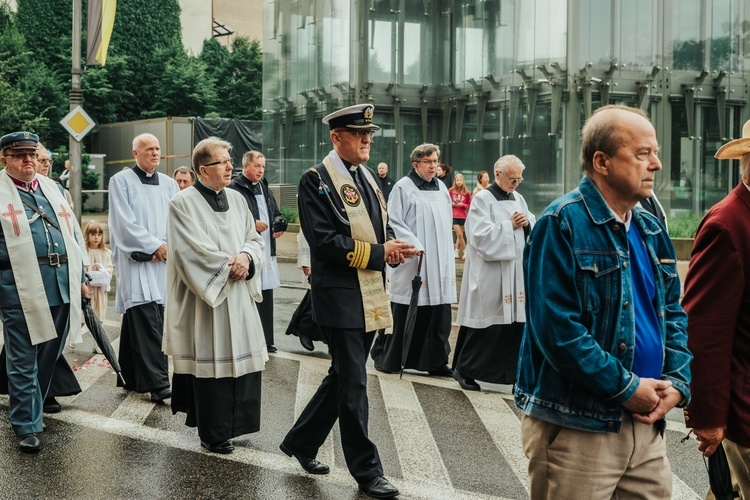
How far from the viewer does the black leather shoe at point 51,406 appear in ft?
25.3

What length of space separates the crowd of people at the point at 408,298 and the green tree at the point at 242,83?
4107 centimetres

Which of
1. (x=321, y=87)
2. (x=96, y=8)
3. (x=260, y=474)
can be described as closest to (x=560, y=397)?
(x=260, y=474)

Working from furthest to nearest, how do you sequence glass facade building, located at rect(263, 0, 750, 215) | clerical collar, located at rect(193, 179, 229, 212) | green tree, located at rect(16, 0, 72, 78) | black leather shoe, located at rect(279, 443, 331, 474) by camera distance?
green tree, located at rect(16, 0, 72, 78) → glass facade building, located at rect(263, 0, 750, 215) → clerical collar, located at rect(193, 179, 229, 212) → black leather shoe, located at rect(279, 443, 331, 474)

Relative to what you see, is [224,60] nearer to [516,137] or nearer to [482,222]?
[516,137]

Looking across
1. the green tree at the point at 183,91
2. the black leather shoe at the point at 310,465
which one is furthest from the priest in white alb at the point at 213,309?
the green tree at the point at 183,91

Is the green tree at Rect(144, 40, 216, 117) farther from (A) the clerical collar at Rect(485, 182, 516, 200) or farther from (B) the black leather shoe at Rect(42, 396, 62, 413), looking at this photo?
(B) the black leather shoe at Rect(42, 396, 62, 413)

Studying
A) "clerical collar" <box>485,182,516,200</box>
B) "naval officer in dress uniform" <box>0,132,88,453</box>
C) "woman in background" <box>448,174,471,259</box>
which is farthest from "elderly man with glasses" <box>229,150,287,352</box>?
"woman in background" <box>448,174,471,259</box>

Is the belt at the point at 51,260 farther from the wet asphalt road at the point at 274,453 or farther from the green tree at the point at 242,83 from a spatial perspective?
the green tree at the point at 242,83

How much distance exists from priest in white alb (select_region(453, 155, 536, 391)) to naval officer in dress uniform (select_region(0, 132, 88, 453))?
3431mm

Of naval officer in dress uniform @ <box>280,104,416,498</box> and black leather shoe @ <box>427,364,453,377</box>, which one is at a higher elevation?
naval officer in dress uniform @ <box>280,104,416,498</box>

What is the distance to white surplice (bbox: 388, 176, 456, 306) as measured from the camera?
9820 mm

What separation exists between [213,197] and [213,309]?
74cm

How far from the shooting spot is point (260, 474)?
6043 mm

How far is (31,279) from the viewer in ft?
23.1
